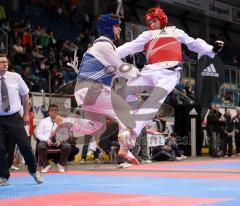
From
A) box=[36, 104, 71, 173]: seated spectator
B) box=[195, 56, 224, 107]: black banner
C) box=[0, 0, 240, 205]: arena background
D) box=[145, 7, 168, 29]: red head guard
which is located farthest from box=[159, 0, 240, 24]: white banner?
box=[145, 7, 168, 29]: red head guard

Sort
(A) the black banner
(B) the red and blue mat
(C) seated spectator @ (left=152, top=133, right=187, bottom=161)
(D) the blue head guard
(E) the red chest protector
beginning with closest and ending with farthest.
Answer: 1. (B) the red and blue mat
2. (D) the blue head guard
3. (E) the red chest protector
4. (C) seated spectator @ (left=152, top=133, right=187, bottom=161)
5. (A) the black banner

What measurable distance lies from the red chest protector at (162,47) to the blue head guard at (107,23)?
53 centimetres

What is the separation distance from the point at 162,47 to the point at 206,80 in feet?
43.9

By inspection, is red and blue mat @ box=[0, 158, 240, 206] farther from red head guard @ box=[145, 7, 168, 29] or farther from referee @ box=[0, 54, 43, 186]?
red head guard @ box=[145, 7, 168, 29]

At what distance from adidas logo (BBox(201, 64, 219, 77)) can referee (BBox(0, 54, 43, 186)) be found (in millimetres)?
12136

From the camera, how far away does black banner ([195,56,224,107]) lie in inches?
731

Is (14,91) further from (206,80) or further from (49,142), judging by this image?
(206,80)

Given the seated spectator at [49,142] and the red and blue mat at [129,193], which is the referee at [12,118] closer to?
the red and blue mat at [129,193]

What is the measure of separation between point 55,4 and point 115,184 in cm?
1504

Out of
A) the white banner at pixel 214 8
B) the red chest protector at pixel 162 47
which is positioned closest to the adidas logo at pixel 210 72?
the white banner at pixel 214 8

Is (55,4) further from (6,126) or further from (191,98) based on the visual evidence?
(6,126)

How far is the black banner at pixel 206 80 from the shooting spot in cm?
1856

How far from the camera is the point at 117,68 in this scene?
5398 mm

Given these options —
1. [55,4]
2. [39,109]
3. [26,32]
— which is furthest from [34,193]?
[55,4]
